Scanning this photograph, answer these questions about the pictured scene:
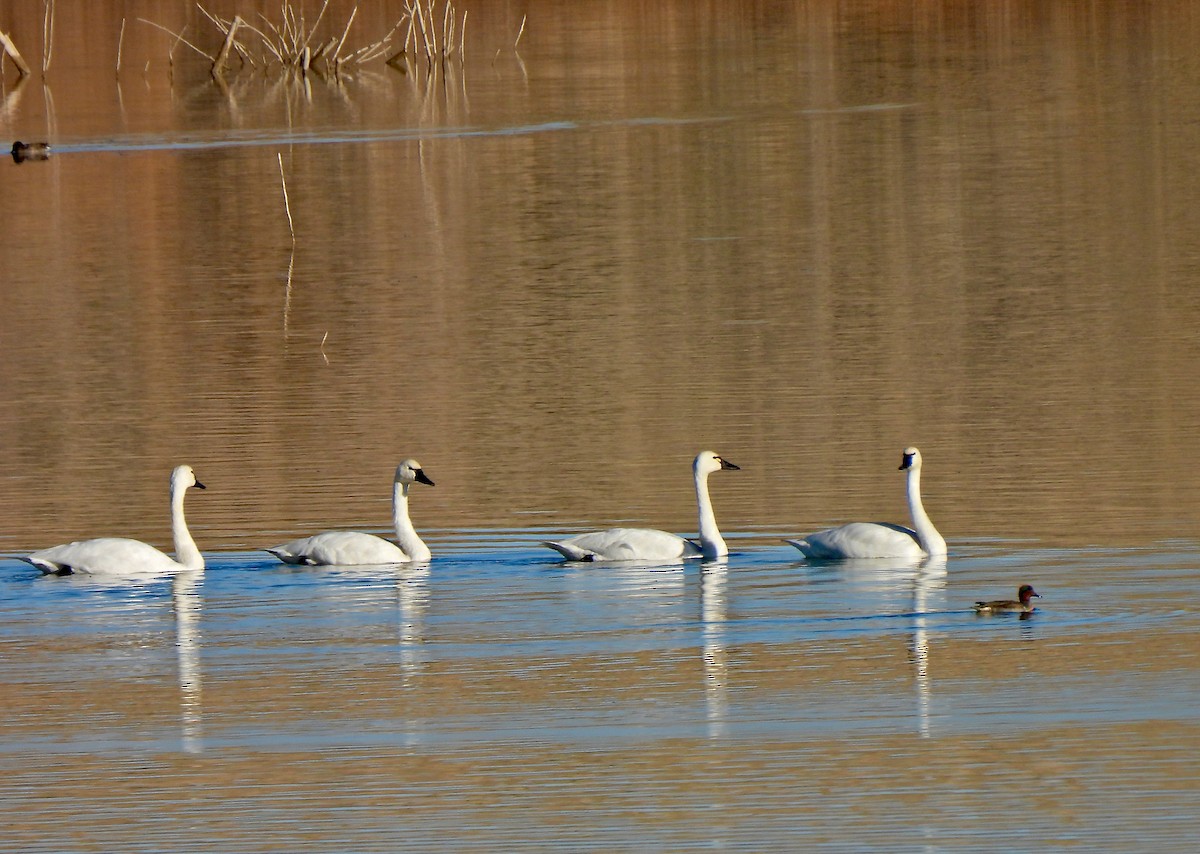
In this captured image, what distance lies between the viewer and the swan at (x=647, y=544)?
47.8 feet

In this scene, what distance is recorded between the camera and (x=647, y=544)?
14.8 meters

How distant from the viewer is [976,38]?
2594 inches

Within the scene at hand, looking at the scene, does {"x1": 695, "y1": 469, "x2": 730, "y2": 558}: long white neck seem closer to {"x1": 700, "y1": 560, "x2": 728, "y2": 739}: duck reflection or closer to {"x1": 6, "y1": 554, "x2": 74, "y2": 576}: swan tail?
{"x1": 700, "y1": 560, "x2": 728, "y2": 739}: duck reflection

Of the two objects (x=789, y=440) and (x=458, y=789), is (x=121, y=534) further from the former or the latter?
(x=458, y=789)

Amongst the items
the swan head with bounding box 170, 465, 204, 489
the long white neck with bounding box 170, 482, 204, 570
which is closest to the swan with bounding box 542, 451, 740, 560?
the long white neck with bounding box 170, 482, 204, 570

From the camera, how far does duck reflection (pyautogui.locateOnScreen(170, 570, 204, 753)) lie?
10797 mm

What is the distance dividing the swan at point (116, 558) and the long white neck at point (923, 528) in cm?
442

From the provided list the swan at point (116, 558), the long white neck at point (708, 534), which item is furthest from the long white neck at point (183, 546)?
the long white neck at point (708, 534)

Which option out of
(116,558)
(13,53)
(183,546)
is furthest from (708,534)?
(13,53)

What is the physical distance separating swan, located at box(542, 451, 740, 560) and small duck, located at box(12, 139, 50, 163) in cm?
3127

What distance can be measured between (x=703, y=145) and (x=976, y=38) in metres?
26.0

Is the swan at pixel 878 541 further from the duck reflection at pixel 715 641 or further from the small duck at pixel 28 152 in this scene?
the small duck at pixel 28 152

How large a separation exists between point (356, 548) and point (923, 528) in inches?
138

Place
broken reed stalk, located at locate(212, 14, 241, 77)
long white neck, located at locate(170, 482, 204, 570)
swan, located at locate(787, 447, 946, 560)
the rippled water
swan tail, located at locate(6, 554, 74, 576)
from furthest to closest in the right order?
broken reed stalk, located at locate(212, 14, 241, 77) → long white neck, located at locate(170, 482, 204, 570) → swan tail, located at locate(6, 554, 74, 576) → swan, located at locate(787, 447, 946, 560) → the rippled water
